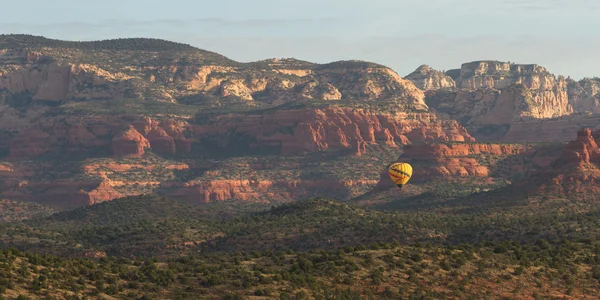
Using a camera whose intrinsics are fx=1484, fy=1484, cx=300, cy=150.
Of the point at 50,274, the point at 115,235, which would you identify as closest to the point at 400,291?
the point at 50,274

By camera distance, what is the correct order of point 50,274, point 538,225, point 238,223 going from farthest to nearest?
point 238,223 < point 538,225 < point 50,274

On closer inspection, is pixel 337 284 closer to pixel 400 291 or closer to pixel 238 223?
pixel 400 291

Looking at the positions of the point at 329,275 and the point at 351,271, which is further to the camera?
the point at 351,271

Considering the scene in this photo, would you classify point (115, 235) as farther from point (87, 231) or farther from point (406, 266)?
point (406, 266)

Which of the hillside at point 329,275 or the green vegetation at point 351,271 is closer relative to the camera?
the hillside at point 329,275

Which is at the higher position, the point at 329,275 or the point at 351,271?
the point at 351,271

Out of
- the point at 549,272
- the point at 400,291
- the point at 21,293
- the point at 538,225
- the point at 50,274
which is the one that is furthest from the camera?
the point at 538,225

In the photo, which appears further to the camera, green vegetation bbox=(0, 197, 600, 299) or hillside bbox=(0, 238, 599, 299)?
green vegetation bbox=(0, 197, 600, 299)

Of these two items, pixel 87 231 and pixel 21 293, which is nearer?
pixel 21 293

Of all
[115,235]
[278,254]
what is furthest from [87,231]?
[278,254]
